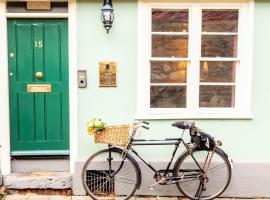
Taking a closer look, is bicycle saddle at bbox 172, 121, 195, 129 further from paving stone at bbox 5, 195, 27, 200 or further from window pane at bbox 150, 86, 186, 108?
paving stone at bbox 5, 195, 27, 200

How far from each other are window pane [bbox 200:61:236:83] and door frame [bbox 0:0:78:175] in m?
2.02

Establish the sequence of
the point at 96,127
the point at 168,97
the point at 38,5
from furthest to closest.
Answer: the point at 168,97
the point at 38,5
the point at 96,127

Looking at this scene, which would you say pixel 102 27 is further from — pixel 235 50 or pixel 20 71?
pixel 235 50

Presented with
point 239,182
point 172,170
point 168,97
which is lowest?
point 239,182

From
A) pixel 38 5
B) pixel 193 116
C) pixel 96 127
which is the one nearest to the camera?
pixel 96 127

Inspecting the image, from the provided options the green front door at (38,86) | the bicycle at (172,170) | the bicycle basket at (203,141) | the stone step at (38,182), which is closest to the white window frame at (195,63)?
the bicycle at (172,170)

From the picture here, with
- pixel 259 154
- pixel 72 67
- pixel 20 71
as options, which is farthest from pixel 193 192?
pixel 20 71

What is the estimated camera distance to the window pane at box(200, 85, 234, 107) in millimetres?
6715

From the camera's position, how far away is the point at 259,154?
6.67 metres

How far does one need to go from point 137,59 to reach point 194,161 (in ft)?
5.84

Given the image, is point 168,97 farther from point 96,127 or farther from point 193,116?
point 96,127

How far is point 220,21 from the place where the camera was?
6.64 m

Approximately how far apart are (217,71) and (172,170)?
5.69 feet

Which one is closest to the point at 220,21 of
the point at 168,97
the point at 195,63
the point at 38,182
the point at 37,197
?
the point at 195,63
